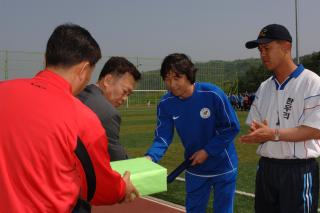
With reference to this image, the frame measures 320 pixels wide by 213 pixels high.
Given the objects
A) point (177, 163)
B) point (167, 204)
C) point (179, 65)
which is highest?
point (179, 65)

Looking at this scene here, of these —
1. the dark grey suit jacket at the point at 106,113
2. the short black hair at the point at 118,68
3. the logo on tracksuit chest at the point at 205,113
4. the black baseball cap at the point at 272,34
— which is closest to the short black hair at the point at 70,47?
the dark grey suit jacket at the point at 106,113

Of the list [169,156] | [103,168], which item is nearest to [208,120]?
[103,168]

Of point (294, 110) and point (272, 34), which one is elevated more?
point (272, 34)

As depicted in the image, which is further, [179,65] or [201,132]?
[201,132]

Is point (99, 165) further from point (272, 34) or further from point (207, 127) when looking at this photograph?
point (207, 127)

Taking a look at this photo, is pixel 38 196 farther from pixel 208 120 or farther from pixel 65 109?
pixel 208 120

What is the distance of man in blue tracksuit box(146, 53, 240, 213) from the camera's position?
4.04 m

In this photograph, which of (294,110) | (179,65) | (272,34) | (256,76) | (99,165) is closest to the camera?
(99,165)

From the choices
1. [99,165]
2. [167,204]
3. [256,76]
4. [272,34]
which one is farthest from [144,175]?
[256,76]

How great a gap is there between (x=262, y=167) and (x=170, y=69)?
1.27 meters

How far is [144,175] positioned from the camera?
259 cm

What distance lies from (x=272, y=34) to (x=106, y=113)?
1.55 meters

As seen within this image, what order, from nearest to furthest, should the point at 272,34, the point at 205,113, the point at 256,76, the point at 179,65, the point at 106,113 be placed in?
the point at 106,113 < the point at 272,34 < the point at 179,65 < the point at 205,113 < the point at 256,76

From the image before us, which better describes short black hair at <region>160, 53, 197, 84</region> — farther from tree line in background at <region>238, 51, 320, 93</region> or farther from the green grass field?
tree line in background at <region>238, 51, 320, 93</region>
